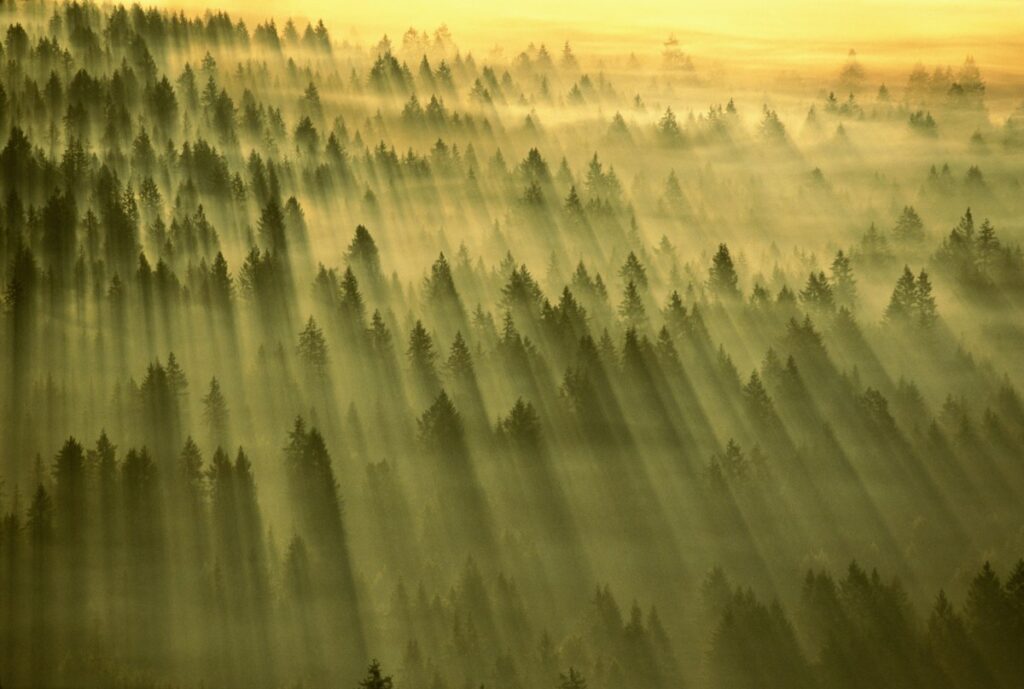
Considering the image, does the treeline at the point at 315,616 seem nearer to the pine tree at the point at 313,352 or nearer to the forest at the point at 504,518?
the forest at the point at 504,518

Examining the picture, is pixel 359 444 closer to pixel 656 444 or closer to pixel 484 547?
pixel 484 547


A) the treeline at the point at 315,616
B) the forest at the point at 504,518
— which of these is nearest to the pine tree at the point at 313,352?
the forest at the point at 504,518

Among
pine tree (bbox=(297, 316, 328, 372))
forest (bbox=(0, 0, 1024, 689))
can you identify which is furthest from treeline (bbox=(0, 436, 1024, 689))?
pine tree (bbox=(297, 316, 328, 372))

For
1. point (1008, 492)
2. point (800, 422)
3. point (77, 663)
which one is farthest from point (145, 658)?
point (1008, 492)

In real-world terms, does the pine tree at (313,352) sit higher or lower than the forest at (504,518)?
higher

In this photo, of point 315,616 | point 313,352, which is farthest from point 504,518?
point 313,352

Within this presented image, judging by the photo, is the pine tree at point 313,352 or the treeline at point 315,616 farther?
the pine tree at point 313,352

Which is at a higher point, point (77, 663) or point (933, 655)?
point (77, 663)

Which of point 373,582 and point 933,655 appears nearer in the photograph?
point 933,655

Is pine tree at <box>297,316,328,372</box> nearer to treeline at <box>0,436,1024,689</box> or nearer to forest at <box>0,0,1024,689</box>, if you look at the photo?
forest at <box>0,0,1024,689</box>

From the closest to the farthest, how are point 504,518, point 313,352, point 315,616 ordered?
point 315,616 < point 504,518 < point 313,352

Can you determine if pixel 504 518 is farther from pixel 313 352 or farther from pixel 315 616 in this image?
pixel 313 352
